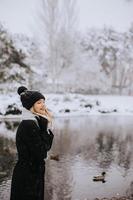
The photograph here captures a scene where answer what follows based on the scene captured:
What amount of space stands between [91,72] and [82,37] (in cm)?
528

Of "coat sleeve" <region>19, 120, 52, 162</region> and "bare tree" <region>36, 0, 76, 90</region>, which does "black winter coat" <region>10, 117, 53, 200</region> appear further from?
"bare tree" <region>36, 0, 76, 90</region>

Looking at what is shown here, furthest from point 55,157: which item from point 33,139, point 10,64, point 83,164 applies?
point 10,64

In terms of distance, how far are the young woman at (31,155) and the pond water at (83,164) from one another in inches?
122

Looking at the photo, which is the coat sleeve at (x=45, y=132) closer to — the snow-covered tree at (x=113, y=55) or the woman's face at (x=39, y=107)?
the woman's face at (x=39, y=107)

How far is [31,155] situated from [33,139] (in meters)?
0.15

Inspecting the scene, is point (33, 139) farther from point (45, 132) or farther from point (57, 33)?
point (57, 33)

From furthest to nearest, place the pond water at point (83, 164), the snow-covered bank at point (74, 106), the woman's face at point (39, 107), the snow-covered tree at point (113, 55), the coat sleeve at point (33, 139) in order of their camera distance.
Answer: the snow-covered tree at point (113, 55), the snow-covered bank at point (74, 106), the pond water at point (83, 164), the woman's face at point (39, 107), the coat sleeve at point (33, 139)

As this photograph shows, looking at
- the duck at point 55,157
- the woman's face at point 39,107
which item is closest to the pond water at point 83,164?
the duck at point 55,157

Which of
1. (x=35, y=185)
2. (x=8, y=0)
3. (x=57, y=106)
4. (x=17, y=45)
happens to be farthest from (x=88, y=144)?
(x=8, y=0)

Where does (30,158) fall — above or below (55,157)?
above

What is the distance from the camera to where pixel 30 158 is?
12.5ft

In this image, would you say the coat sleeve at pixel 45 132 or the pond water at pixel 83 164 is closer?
the coat sleeve at pixel 45 132

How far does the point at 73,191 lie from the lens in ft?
24.4

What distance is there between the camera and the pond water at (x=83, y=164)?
744cm
